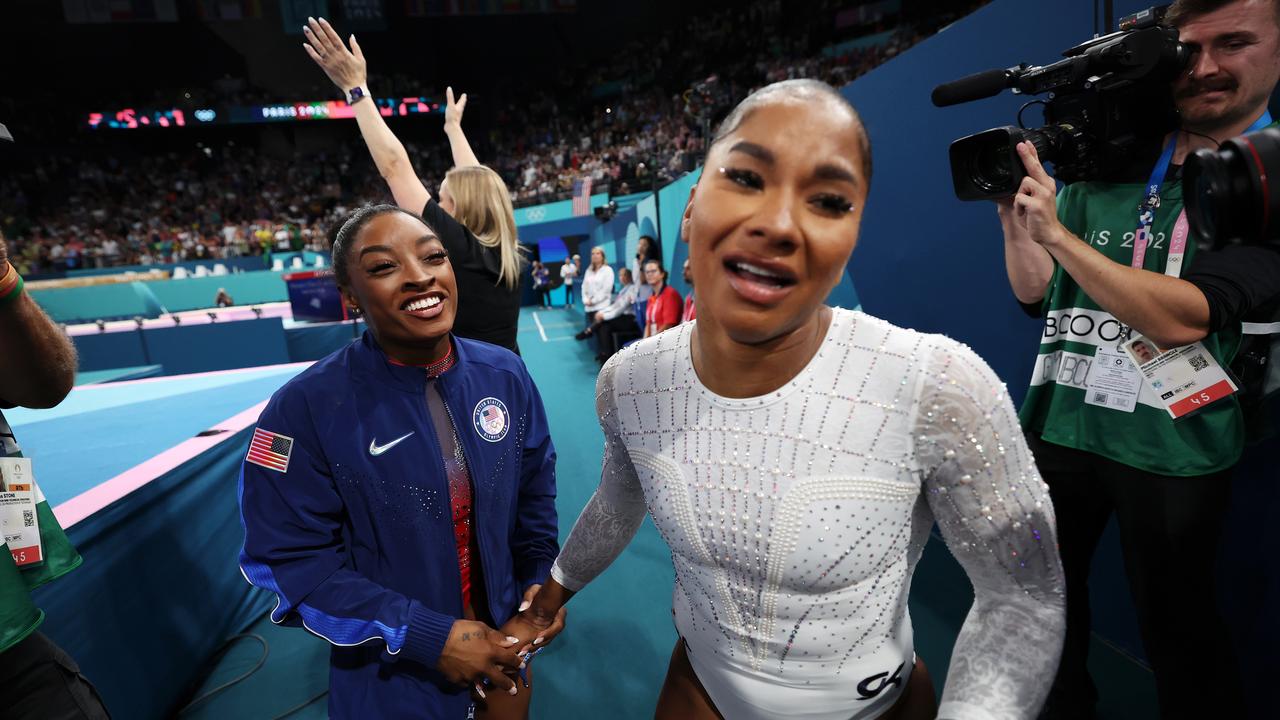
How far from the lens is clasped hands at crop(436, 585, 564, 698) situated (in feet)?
3.80

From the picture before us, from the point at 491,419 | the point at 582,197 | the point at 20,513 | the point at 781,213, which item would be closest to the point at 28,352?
the point at 20,513

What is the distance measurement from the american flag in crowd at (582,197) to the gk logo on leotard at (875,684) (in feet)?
45.6

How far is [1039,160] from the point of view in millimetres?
1258

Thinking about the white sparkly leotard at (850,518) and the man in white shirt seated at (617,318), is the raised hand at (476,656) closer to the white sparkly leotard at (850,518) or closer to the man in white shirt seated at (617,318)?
the white sparkly leotard at (850,518)

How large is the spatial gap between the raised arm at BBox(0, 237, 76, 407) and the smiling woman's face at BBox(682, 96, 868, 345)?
1176 mm

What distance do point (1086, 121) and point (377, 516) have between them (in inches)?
71.8

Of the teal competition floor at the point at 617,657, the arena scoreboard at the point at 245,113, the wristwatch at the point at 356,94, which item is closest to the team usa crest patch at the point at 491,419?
the wristwatch at the point at 356,94

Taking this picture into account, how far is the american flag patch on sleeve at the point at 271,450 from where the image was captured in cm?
113

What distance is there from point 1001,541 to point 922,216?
7.74 feet

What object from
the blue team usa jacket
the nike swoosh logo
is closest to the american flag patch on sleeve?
the blue team usa jacket

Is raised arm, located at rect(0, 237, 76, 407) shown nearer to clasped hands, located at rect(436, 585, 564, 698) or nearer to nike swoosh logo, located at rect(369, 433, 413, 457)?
nike swoosh logo, located at rect(369, 433, 413, 457)

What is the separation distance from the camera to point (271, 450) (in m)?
1.14

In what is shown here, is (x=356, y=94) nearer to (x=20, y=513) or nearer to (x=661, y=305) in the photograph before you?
(x=20, y=513)

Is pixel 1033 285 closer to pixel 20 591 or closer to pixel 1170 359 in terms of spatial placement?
pixel 1170 359
